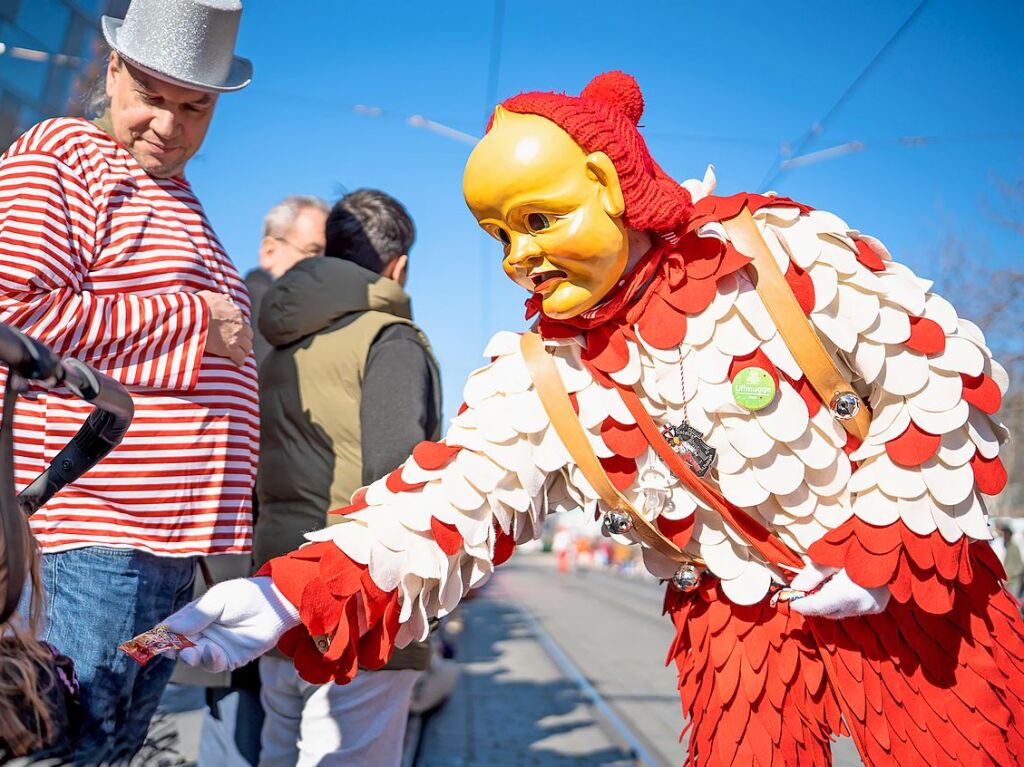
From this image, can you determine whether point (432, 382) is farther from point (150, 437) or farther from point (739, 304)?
point (739, 304)

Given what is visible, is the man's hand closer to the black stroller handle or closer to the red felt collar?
the black stroller handle

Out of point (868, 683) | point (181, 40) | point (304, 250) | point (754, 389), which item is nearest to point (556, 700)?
point (304, 250)

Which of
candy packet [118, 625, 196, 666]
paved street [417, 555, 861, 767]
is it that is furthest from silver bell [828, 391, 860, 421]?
paved street [417, 555, 861, 767]

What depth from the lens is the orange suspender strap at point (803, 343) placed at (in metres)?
1.75

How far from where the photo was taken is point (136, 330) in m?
1.83

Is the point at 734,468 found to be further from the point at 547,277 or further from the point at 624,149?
the point at 624,149

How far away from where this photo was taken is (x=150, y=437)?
1901 millimetres

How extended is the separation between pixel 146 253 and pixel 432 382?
0.79m

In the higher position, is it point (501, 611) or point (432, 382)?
point (432, 382)

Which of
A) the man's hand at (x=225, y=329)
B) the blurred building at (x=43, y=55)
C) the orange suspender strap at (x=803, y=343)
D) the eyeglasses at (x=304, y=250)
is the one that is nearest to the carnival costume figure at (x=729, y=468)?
the orange suspender strap at (x=803, y=343)

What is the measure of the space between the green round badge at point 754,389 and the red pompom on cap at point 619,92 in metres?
0.57

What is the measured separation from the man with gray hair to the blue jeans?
1.69m

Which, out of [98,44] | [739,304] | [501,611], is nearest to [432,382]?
[739,304]

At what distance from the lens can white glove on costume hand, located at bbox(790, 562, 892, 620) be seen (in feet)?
5.43
